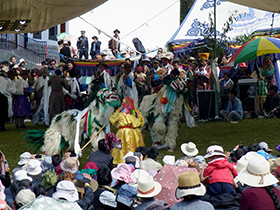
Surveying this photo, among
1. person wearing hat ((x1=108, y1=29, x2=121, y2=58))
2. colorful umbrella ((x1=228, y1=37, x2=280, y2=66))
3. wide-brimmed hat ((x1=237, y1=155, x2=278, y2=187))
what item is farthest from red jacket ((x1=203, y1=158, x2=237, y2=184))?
person wearing hat ((x1=108, y1=29, x2=121, y2=58))

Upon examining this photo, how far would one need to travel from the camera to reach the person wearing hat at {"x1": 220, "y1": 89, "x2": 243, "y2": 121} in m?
12.3

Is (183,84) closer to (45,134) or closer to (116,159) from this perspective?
(116,159)

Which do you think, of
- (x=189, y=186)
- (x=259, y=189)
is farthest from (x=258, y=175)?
(x=189, y=186)

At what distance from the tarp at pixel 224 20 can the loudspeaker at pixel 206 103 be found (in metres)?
4.34

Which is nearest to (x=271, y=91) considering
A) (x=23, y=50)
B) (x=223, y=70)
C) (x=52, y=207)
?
(x=223, y=70)

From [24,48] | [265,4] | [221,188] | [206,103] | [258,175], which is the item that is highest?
[265,4]

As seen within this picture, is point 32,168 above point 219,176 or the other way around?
the other way around

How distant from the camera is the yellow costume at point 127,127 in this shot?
26.0ft

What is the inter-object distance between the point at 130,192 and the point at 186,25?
14.4 m

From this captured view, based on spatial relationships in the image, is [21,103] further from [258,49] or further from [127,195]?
[127,195]

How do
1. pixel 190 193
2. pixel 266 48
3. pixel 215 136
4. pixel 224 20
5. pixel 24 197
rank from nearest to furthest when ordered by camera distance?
pixel 190 193 < pixel 24 197 < pixel 215 136 < pixel 266 48 < pixel 224 20

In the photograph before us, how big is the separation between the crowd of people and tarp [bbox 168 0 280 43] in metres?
11.5

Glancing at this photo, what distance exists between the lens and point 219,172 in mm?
5000

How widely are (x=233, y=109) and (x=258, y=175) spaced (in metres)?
8.96
